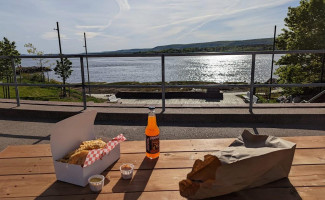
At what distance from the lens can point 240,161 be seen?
3.50ft

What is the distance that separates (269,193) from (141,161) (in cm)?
73

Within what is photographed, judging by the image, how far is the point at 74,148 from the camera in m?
1.42

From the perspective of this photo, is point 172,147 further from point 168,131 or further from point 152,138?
point 168,131

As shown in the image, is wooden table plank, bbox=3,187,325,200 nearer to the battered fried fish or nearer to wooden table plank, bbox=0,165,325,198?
wooden table plank, bbox=0,165,325,198

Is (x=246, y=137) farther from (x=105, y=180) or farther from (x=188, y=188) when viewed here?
(x=105, y=180)

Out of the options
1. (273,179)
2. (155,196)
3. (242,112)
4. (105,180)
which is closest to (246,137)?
(273,179)

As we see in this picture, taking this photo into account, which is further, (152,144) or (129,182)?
(152,144)

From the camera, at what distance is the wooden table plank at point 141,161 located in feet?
4.73

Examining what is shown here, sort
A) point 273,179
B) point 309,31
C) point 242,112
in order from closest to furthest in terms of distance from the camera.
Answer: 1. point 273,179
2. point 242,112
3. point 309,31

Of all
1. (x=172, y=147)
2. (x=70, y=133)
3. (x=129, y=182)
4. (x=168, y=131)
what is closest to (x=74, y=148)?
(x=70, y=133)

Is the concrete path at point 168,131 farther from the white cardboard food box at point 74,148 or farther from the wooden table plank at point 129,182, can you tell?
the wooden table plank at point 129,182

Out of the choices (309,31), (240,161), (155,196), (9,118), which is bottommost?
(9,118)

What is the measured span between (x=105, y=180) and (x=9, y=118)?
13.4 feet

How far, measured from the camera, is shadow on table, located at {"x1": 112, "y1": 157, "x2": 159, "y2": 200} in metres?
1.17
